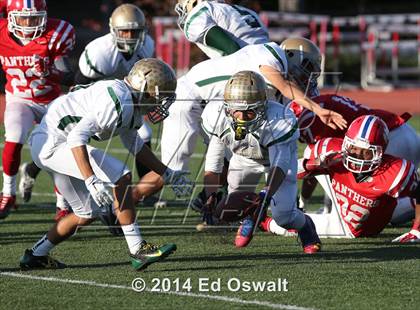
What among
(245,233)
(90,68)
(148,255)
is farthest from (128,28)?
(148,255)

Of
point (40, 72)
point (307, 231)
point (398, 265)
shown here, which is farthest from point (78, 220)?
point (40, 72)

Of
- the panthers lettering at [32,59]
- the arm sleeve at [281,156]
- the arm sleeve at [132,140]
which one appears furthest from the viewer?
the panthers lettering at [32,59]

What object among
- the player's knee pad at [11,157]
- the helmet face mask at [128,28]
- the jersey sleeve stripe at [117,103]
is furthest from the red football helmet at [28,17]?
the jersey sleeve stripe at [117,103]

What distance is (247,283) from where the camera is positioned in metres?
5.47

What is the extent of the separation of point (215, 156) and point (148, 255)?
4.54ft

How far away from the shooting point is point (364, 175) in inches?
264

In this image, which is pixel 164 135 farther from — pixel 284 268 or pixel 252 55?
pixel 284 268

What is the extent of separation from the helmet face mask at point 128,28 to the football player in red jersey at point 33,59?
435mm

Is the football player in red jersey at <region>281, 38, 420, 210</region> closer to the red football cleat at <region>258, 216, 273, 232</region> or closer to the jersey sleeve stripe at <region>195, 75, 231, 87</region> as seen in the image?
the jersey sleeve stripe at <region>195, 75, 231, 87</region>

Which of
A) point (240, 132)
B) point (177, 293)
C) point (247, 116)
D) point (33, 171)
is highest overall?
point (247, 116)

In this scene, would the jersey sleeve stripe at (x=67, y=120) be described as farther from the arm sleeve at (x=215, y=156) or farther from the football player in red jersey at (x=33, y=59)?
the football player in red jersey at (x=33, y=59)

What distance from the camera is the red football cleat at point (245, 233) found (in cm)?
627

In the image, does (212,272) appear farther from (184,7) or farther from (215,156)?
(184,7)

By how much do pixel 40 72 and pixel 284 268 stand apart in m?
3.22
